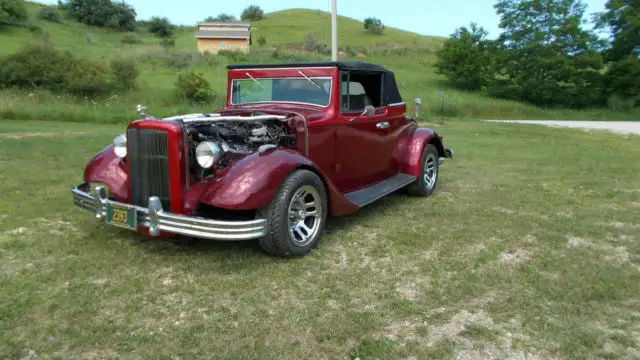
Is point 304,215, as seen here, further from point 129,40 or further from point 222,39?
point 129,40

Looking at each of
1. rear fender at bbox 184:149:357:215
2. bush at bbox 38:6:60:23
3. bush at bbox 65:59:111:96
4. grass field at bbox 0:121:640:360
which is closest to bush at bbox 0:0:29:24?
bush at bbox 38:6:60:23

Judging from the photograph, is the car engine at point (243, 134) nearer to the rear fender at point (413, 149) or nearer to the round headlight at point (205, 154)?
the round headlight at point (205, 154)

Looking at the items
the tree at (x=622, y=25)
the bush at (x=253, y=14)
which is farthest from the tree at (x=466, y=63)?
the bush at (x=253, y=14)

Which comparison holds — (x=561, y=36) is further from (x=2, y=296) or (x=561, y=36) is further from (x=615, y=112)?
(x=2, y=296)

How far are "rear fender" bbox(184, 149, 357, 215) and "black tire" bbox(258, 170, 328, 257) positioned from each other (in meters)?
0.08

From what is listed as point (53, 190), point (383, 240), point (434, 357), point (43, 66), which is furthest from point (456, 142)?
point (43, 66)

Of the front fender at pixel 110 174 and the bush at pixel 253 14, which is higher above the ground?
the bush at pixel 253 14

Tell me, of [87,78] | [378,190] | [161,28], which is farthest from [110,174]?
[161,28]

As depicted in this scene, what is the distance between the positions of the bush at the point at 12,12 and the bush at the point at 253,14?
51.3 meters

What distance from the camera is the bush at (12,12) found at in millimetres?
36447

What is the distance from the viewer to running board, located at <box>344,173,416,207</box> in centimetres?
477

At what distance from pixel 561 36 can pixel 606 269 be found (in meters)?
35.8

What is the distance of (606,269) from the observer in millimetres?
3705

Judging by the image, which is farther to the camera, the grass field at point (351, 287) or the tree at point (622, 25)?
the tree at point (622, 25)
